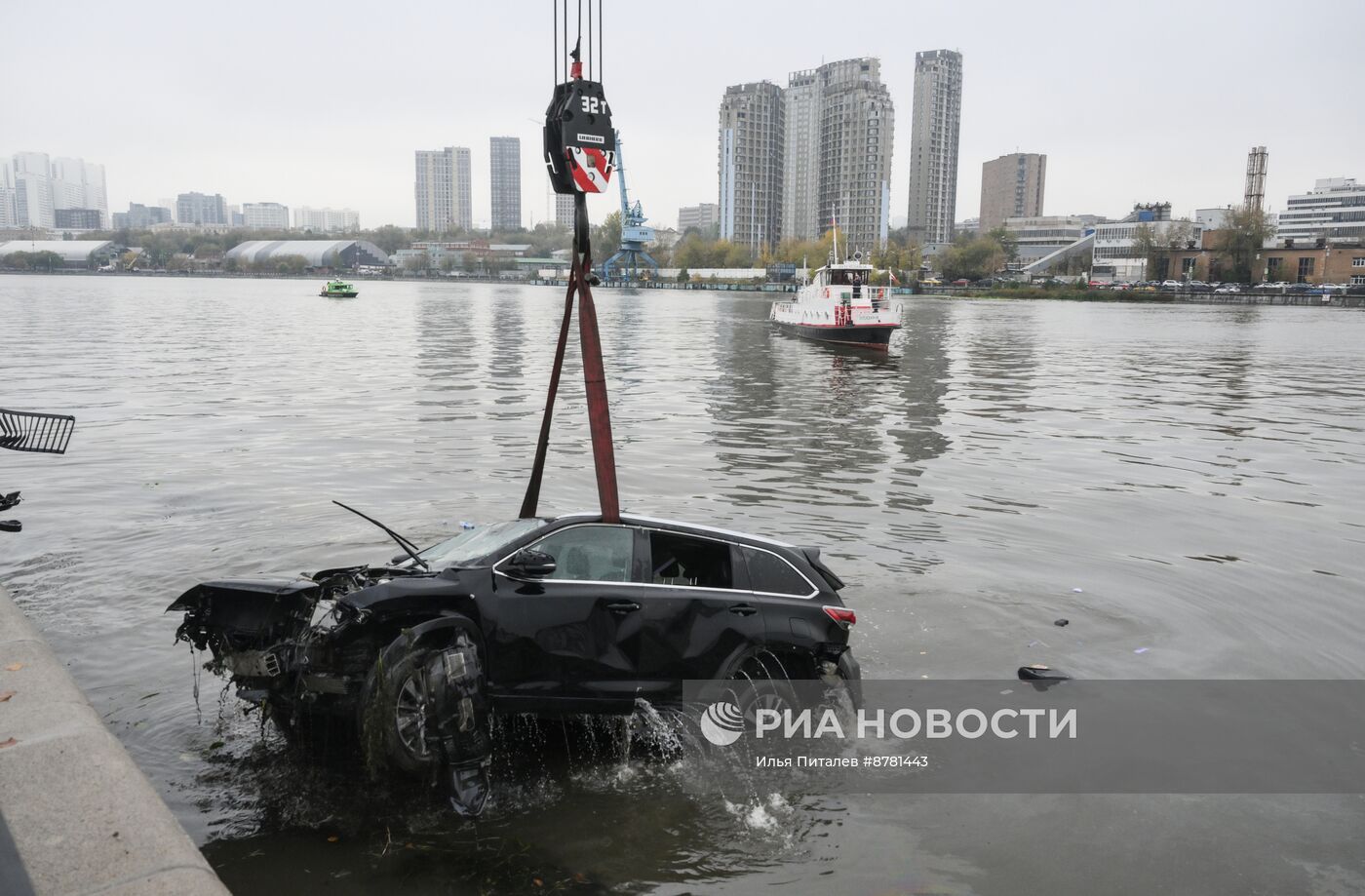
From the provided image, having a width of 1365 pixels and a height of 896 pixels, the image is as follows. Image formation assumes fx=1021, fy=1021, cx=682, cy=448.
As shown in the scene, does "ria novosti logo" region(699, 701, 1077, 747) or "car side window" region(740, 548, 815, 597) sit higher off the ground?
"car side window" region(740, 548, 815, 597)

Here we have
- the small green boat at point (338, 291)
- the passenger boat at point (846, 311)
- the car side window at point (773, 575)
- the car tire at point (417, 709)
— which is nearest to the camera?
the car tire at point (417, 709)

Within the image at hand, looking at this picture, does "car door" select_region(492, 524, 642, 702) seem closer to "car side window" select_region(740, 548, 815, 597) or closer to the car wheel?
the car wheel

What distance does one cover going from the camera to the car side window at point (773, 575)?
7.66 metres

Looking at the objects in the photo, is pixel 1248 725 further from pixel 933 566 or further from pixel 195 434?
pixel 195 434

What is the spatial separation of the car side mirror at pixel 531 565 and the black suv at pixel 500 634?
14 mm

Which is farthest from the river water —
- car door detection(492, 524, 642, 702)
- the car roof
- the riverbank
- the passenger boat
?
the riverbank

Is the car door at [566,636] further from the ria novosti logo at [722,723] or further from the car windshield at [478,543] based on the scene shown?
the ria novosti logo at [722,723]

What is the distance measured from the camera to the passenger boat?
55625 mm

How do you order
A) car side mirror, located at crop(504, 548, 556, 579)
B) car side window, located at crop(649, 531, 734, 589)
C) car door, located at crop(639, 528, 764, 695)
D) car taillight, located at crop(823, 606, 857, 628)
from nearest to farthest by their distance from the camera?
car side mirror, located at crop(504, 548, 556, 579), car door, located at crop(639, 528, 764, 695), car taillight, located at crop(823, 606, 857, 628), car side window, located at crop(649, 531, 734, 589)

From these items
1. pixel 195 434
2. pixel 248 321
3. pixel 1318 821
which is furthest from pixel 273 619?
pixel 248 321

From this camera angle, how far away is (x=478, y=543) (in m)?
7.68

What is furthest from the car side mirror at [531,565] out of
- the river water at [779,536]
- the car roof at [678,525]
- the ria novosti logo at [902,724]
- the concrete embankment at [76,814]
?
the concrete embankment at [76,814]

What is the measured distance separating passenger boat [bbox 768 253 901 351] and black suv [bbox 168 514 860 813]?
1917 inches

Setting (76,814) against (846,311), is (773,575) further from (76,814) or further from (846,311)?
(846,311)
